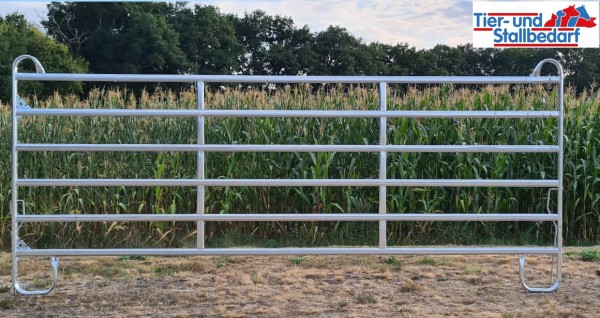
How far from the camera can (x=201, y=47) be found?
4494 centimetres

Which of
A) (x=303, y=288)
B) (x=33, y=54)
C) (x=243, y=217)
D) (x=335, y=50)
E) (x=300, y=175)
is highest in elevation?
(x=335, y=50)

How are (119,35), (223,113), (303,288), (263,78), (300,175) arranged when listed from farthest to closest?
(119,35) < (300,175) < (303,288) < (263,78) < (223,113)

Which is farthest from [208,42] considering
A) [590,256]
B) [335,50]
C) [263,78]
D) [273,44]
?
[263,78]

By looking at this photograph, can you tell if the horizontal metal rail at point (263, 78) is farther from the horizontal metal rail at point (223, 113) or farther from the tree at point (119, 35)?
the tree at point (119, 35)

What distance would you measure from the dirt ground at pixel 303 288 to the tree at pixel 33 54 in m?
29.1

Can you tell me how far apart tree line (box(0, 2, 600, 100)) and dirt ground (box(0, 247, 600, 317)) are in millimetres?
31124

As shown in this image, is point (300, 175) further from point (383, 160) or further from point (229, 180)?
point (229, 180)

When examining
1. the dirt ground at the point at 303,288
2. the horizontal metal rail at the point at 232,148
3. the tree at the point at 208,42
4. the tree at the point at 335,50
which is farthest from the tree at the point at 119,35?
the horizontal metal rail at the point at 232,148

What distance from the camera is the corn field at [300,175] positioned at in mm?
8164

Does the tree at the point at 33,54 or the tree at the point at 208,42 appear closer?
the tree at the point at 33,54

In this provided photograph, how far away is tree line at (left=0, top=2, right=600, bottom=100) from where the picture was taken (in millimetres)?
37812

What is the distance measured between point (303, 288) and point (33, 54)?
36272mm

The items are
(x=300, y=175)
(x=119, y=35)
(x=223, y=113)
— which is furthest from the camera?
(x=119, y=35)

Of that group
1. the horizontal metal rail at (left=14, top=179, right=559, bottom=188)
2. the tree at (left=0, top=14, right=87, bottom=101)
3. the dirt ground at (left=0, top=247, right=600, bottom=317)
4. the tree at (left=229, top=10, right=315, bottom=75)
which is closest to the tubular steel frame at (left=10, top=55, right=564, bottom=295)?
the horizontal metal rail at (left=14, top=179, right=559, bottom=188)
